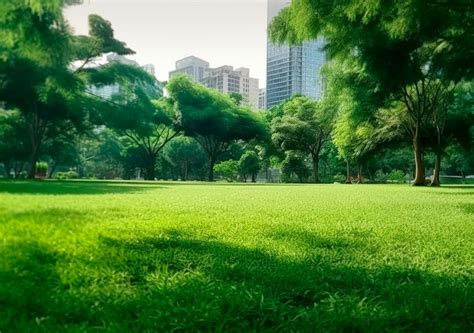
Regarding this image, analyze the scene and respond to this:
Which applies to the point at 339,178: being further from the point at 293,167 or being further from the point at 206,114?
the point at 206,114

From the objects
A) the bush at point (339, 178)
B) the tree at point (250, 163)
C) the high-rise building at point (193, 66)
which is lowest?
the bush at point (339, 178)

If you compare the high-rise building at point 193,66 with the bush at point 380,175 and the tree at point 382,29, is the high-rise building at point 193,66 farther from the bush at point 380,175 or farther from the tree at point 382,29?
the tree at point 382,29

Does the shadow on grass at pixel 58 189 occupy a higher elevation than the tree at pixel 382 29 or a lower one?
lower

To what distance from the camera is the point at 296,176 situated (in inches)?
1811

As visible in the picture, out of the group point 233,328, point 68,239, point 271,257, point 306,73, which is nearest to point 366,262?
point 271,257

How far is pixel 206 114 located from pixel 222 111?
178 cm

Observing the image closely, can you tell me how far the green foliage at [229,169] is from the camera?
46781 mm

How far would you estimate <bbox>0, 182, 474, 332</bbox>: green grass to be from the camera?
210 centimetres

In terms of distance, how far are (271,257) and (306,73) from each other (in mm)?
66747

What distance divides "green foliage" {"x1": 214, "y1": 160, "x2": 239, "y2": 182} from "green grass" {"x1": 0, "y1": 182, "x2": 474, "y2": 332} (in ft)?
137

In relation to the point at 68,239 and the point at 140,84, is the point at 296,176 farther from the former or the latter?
the point at 68,239

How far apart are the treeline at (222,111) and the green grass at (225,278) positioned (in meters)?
3.95

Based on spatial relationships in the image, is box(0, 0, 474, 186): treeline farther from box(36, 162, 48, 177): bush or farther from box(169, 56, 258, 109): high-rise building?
box(169, 56, 258, 109): high-rise building

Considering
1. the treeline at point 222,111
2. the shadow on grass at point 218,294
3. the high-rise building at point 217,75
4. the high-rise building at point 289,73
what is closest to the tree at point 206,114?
the treeline at point 222,111
